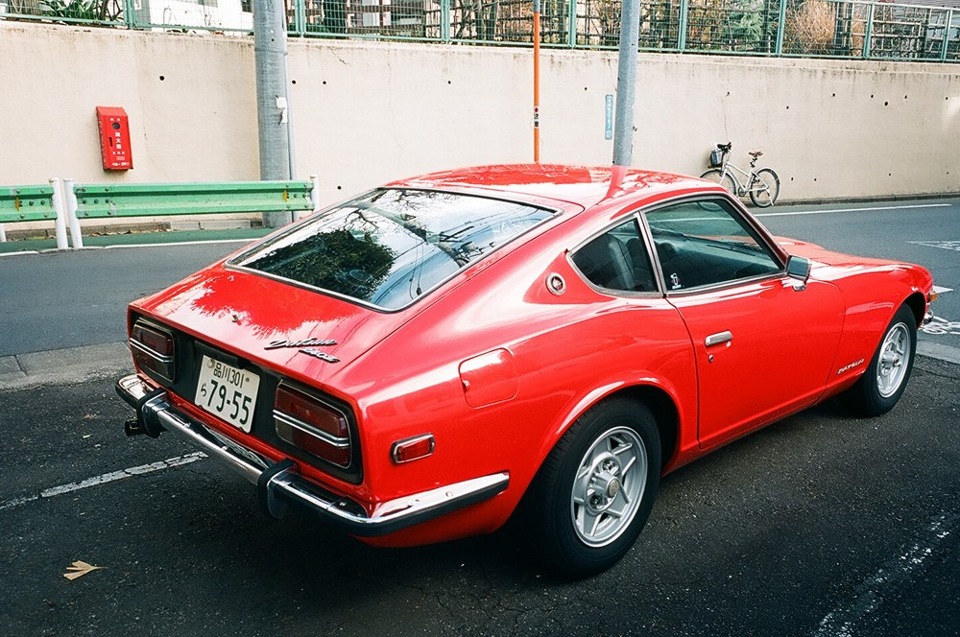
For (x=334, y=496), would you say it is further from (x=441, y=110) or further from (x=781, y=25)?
(x=781, y=25)

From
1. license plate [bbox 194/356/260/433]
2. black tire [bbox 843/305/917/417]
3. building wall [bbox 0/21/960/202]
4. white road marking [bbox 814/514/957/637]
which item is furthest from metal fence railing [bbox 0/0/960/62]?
white road marking [bbox 814/514/957/637]

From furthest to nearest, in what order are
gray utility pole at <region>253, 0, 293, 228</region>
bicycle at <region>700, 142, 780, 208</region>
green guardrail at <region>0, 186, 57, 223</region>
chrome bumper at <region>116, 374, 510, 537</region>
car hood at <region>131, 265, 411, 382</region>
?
1. bicycle at <region>700, 142, 780, 208</region>
2. gray utility pole at <region>253, 0, 293, 228</region>
3. green guardrail at <region>0, 186, 57, 223</region>
4. car hood at <region>131, 265, 411, 382</region>
5. chrome bumper at <region>116, 374, 510, 537</region>

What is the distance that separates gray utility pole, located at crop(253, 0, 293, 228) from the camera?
1120 centimetres

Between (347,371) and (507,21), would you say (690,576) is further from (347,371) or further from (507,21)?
(507,21)

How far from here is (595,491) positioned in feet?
10.0

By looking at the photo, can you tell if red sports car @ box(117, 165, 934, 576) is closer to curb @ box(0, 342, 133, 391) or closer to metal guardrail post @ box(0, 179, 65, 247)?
curb @ box(0, 342, 133, 391)

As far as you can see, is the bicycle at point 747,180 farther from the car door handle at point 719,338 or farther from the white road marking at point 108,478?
the white road marking at point 108,478

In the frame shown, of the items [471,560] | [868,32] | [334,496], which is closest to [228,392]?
[334,496]

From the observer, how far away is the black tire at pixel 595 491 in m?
2.84

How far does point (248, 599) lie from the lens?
114 inches

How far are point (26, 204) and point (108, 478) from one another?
717 centimetres

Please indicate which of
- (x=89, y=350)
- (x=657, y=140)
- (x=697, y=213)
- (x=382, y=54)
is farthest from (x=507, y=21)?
(x=697, y=213)

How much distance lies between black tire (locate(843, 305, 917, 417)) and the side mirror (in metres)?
1.00

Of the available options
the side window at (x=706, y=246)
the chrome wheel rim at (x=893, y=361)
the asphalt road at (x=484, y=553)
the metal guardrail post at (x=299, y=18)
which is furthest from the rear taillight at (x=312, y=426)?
the metal guardrail post at (x=299, y=18)
